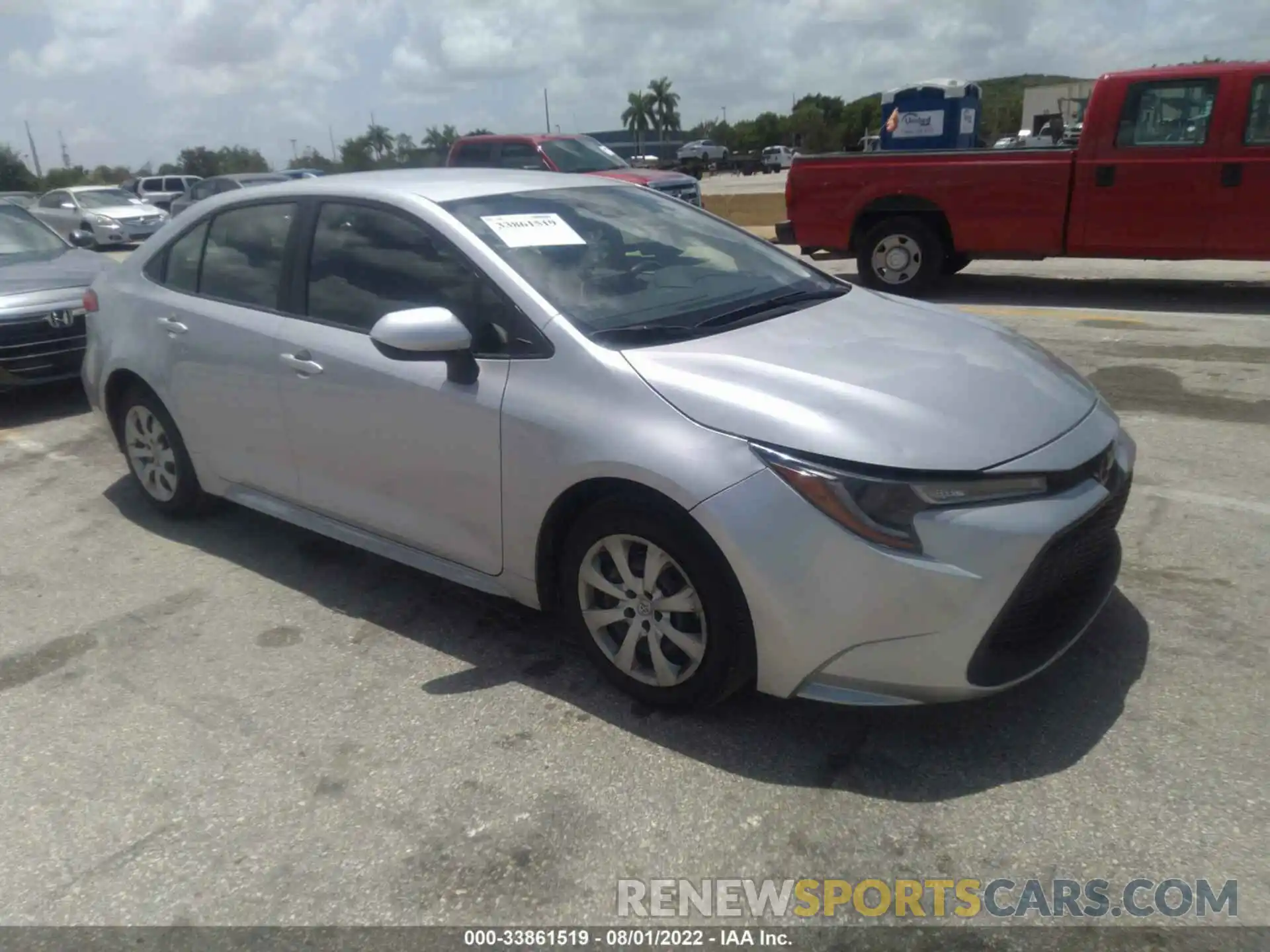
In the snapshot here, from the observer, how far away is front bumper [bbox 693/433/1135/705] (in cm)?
273

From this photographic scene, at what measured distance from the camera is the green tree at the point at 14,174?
60781mm

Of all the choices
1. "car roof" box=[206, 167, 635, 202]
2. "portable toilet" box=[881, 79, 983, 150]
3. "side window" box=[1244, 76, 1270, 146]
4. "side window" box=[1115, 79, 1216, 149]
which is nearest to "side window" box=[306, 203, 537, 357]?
"car roof" box=[206, 167, 635, 202]

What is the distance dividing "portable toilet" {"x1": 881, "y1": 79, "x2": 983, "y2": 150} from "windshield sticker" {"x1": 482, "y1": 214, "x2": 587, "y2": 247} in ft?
49.4

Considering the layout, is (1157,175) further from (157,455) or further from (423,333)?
(157,455)

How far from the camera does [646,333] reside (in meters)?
3.37

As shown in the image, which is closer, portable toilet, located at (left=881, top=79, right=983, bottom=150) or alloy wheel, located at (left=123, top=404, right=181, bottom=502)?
alloy wheel, located at (left=123, top=404, right=181, bottom=502)

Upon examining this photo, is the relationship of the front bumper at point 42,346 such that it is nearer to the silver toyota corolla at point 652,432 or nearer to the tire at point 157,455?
the tire at point 157,455

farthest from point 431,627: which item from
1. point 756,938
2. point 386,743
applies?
point 756,938

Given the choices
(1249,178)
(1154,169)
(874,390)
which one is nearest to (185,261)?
(874,390)

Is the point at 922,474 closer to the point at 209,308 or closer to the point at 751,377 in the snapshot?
the point at 751,377

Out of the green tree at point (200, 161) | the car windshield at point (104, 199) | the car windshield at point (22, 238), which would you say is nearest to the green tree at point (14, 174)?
the green tree at point (200, 161)

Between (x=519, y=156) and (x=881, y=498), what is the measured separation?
1383 centimetres

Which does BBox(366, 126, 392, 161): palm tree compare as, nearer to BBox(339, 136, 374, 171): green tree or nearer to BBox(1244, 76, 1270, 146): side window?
BBox(339, 136, 374, 171): green tree

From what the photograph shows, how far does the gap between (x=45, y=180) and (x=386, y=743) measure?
244ft
